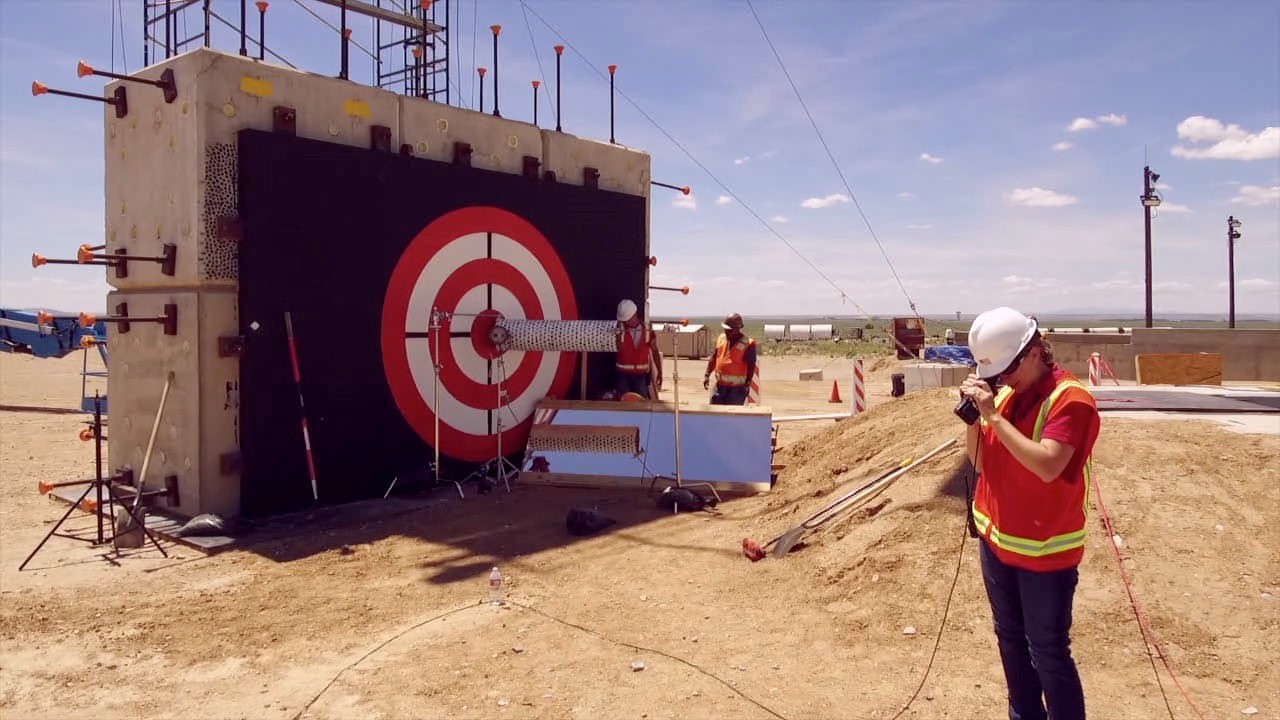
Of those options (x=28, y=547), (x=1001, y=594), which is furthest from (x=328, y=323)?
(x=1001, y=594)

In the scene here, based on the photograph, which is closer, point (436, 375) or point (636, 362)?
point (436, 375)

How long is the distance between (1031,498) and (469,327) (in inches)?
315

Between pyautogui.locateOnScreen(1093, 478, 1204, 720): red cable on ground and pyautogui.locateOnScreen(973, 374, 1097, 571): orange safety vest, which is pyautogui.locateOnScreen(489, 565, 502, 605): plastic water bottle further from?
pyautogui.locateOnScreen(1093, 478, 1204, 720): red cable on ground

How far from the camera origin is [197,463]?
8055 millimetres

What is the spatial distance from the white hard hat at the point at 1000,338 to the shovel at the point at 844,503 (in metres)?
3.66

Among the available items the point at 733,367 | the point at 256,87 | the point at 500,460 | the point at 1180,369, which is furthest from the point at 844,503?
the point at 1180,369

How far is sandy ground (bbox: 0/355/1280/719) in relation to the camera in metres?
4.57

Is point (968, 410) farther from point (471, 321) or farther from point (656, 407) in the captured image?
point (471, 321)

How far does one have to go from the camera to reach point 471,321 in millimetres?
10586

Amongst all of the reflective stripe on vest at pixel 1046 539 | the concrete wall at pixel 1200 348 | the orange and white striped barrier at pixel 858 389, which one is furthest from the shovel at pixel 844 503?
the concrete wall at pixel 1200 348

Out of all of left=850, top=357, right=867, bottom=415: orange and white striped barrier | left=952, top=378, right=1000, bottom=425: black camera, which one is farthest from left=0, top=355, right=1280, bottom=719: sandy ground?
left=850, top=357, right=867, bottom=415: orange and white striped barrier

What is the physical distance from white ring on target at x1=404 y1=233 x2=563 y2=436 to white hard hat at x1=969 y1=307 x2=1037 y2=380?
709cm

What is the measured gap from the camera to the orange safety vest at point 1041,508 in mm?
3426

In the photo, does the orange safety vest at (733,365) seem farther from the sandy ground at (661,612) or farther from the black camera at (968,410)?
the black camera at (968,410)
